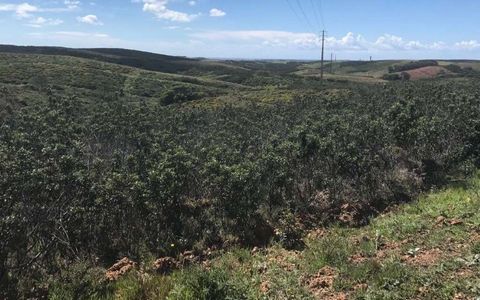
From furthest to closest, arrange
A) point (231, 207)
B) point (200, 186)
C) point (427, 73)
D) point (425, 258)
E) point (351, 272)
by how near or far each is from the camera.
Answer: point (427, 73) < point (200, 186) < point (231, 207) < point (425, 258) < point (351, 272)

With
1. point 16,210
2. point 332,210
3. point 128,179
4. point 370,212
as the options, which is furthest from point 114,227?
point 370,212

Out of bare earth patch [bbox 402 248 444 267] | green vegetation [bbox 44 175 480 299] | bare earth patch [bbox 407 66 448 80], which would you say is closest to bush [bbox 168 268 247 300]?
green vegetation [bbox 44 175 480 299]

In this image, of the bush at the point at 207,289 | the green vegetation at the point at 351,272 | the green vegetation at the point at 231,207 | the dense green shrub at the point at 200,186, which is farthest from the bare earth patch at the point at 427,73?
the bush at the point at 207,289

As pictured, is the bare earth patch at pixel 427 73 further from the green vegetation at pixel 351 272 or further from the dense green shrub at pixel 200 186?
the green vegetation at pixel 351 272

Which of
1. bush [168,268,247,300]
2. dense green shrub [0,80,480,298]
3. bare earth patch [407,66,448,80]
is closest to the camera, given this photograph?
bush [168,268,247,300]

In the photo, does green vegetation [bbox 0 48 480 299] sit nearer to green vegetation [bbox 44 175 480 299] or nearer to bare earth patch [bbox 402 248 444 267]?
green vegetation [bbox 44 175 480 299]

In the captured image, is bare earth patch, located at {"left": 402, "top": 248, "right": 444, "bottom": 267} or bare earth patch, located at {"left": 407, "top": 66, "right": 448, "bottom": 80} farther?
bare earth patch, located at {"left": 407, "top": 66, "right": 448, "bottom": 80}

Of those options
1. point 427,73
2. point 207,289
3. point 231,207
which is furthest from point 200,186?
point 427,73

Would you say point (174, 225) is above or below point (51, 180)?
below

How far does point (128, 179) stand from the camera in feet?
55.5

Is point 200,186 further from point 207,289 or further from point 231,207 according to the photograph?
point 207,289

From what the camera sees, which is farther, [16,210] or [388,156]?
[388,156]

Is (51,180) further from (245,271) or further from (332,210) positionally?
(332,210)

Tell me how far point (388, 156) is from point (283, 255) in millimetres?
14733
